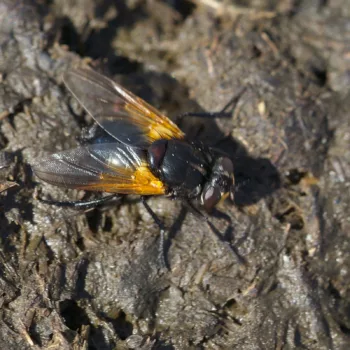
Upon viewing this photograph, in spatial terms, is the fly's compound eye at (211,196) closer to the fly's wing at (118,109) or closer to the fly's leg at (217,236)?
the fly's leg at (217,236)

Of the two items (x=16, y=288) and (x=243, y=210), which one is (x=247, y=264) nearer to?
(x=243, y=210)

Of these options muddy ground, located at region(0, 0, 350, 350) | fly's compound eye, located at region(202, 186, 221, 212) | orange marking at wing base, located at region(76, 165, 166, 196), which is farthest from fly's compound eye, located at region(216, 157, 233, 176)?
orange marking at wing base, located at region(76, 165, 166, 196)

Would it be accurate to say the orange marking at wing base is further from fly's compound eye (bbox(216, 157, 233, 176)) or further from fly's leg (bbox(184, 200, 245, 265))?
fly's compound eye (bbox(216, 157, 233, 176))

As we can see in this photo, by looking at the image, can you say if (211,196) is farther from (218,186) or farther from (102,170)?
(102,170)

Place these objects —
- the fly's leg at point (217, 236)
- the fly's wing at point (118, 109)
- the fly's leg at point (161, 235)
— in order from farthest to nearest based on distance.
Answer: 1. the fly's wing at point (118, 109)
2. the fly's leg at point (217, 236)
3. the fly's leg at point (161, 235)

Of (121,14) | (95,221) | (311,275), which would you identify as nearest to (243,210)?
(311,275)

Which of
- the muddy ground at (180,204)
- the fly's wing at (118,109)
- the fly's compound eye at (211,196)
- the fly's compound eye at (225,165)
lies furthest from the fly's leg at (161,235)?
the fly's compound eye at (225,165)
